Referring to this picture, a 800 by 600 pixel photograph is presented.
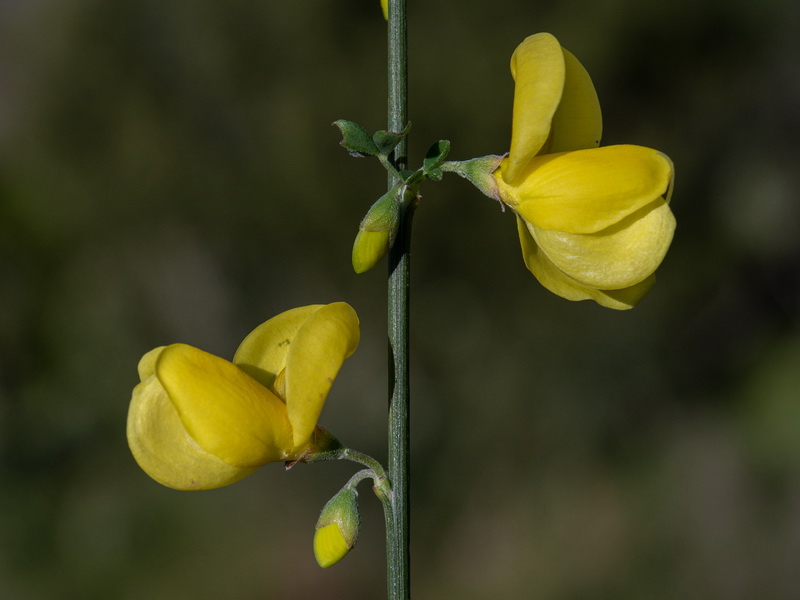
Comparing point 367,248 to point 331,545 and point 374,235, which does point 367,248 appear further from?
point 331,545

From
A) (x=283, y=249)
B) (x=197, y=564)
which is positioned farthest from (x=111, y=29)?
(x=197, y=564)

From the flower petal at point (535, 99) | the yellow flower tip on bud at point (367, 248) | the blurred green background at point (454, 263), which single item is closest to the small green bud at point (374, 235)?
the yellow flower tip on bud at point (367, 248)

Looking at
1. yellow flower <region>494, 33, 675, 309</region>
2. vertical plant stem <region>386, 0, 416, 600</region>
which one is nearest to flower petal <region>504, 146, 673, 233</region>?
yellow flower <region>494, 33, 675, 309</region>

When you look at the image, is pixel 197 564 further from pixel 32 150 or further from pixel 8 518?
pixel 32 150

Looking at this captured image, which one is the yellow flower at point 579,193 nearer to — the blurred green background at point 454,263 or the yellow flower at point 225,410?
the yellow flower at point 225,410

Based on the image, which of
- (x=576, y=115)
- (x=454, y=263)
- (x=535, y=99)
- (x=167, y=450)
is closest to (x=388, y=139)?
(x=535, y=99)
